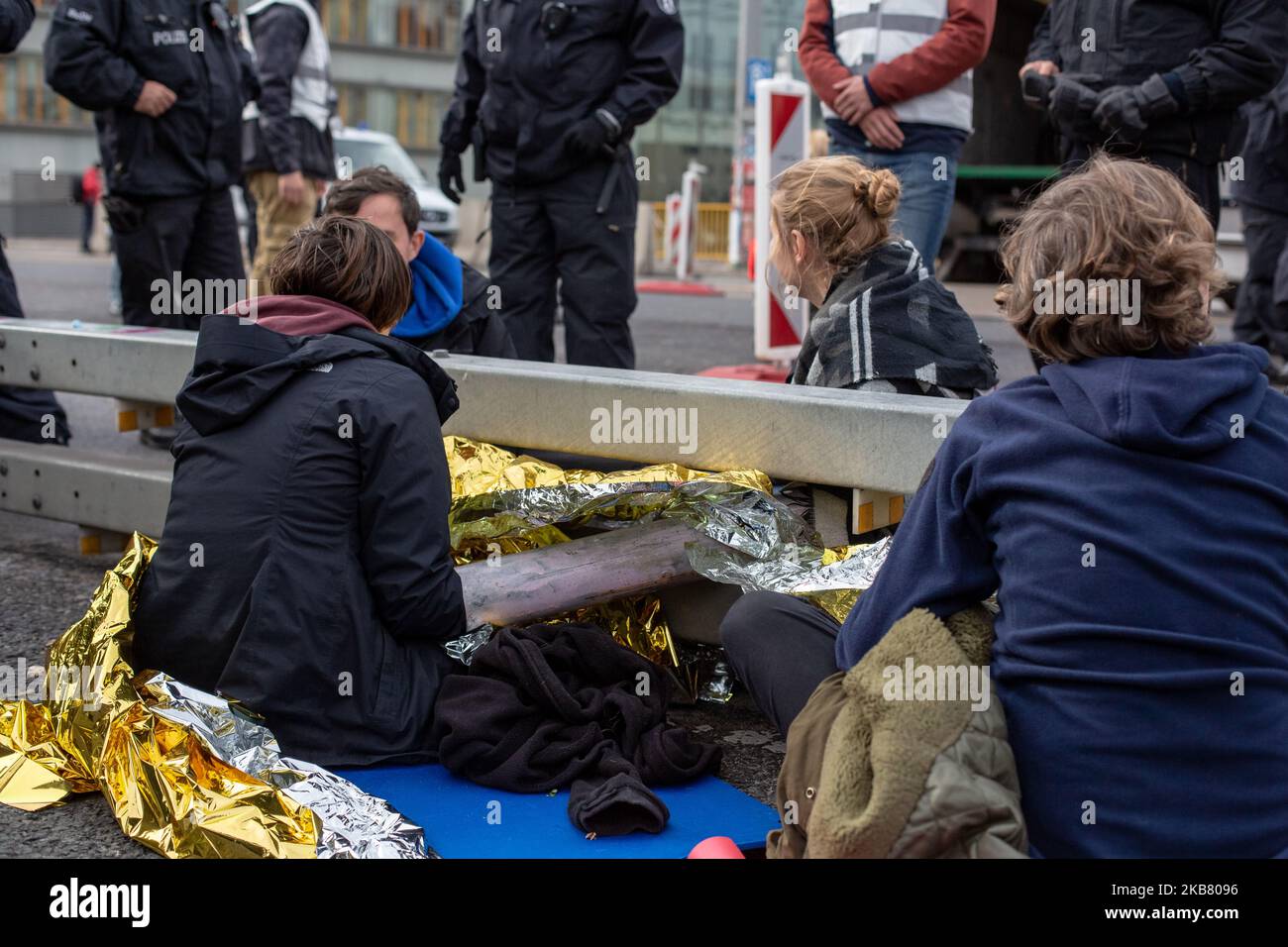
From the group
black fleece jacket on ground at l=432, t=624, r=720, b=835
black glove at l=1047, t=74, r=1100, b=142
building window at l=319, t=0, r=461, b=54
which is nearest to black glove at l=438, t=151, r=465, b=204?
black glove at l=1047, t=74, r=1100, b=142

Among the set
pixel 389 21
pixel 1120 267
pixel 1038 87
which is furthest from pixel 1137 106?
pixel 389 21

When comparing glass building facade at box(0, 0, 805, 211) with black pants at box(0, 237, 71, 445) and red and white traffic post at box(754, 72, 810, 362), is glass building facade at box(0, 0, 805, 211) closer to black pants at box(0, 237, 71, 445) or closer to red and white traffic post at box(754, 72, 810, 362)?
red and white traffic post at box(754, 72, 810, 362)

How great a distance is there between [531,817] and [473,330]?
2187mm

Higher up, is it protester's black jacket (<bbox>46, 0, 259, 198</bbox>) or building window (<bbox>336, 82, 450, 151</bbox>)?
building window (<bbox>336, 82, 450, 151</bbox>)

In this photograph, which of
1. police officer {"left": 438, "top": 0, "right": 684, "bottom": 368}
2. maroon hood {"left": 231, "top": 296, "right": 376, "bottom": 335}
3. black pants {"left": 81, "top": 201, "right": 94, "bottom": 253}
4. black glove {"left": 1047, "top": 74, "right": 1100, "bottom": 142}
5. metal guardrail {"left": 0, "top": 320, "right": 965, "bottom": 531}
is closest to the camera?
maroon hood {"left": 231, "top": 296, "right": 376, "bottom": 335}

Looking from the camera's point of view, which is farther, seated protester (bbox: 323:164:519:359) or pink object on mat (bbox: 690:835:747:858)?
seated protester (bbox: 323:164:519:359)

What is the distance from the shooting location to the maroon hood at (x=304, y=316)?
10.5ft

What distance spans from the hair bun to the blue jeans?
1409 millimetres

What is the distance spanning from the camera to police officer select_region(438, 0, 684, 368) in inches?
220

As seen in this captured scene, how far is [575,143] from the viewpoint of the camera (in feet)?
18.0

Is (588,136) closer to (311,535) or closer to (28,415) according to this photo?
(28,415)
